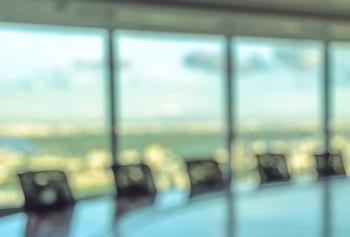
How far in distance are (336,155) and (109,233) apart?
3.10 m

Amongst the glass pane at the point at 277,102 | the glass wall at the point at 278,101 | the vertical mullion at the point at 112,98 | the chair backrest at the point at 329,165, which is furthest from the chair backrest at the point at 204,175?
the glass wall at the point at 278,101

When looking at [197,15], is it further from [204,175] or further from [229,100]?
[204,175]

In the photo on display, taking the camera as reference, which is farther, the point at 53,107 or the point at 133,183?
the point at 53,107

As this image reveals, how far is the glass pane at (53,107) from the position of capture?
212 inches

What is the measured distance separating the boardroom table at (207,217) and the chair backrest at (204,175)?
39cm

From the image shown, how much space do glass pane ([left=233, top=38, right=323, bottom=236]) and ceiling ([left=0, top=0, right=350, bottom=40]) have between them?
0.36 meters

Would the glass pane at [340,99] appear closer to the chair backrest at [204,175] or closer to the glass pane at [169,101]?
the glass pane at [169,101]

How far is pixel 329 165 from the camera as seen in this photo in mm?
4984

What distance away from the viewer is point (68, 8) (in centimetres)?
495

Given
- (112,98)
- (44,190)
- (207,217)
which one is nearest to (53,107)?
(112,98)

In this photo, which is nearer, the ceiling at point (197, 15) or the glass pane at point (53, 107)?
the ceiling at point (197, 15)

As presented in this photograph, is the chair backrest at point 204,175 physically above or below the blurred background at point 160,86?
below

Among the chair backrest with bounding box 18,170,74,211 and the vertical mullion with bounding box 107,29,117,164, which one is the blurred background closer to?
the vertical mullion with bounding box 107,29,117,164

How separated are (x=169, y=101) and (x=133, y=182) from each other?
2283 mm
